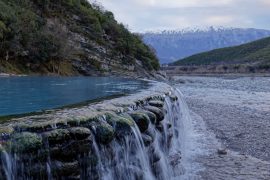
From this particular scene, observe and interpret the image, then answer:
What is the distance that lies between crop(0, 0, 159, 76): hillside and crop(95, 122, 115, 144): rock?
4088 cm

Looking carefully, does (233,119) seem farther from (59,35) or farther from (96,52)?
(96,52)

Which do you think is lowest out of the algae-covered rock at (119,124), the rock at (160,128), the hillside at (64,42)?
the rock at (160,128)

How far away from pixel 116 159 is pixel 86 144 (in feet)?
5.90

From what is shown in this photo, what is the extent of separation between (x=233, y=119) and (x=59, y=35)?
119 feet

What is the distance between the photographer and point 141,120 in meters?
13.9

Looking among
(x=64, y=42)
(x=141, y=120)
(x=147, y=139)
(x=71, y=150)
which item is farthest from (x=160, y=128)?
(x=64, y=42)

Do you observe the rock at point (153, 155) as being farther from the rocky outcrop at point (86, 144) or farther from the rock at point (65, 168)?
the rock at point (65, 168)

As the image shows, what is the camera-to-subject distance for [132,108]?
1533 centimetres

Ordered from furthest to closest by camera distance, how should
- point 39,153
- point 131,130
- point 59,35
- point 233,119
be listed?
point 59,35 < point 233,119 < point 131,130 < point 39,153

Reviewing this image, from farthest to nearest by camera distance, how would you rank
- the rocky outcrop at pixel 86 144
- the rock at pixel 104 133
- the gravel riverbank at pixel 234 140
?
1. the gravel riverbank at pixel 234 140
2. the rock at pixel 104 133
3. the rocky outcrop at pixel 86 144

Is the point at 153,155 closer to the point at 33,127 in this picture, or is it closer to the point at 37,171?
the point at 33,127

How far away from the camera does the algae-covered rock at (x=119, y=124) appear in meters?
12.7

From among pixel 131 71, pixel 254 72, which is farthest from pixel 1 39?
pixel 254 72

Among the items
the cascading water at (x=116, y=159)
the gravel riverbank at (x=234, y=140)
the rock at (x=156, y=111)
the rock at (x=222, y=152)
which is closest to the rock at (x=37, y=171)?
the cascading water at (x=116, y=159)
